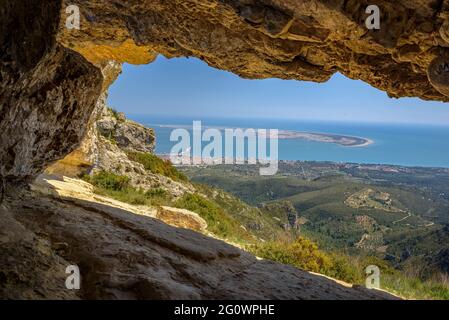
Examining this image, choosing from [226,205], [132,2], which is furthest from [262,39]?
[226,205]

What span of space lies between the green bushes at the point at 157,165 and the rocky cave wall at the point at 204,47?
13.3 m

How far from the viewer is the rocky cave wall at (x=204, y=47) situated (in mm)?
4672

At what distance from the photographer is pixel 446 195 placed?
7356 centimetres

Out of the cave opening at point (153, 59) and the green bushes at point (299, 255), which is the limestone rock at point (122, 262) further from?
the green bushes at point (299, 255)

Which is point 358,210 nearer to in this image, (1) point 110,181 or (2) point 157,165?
(2) point 157,165

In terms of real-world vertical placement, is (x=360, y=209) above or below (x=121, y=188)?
below

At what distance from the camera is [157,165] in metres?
22.8

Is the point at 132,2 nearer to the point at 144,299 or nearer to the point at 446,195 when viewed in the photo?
the point at 144,299

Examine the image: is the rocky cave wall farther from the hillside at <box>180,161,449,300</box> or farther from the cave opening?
the hillside at <box>180,161,449,300</box>

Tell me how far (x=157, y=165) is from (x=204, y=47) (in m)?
15.8

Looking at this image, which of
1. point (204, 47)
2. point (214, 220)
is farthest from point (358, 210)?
point (204, 47)

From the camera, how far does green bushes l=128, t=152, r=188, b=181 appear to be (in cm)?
2214

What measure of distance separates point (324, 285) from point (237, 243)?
592 centimetres

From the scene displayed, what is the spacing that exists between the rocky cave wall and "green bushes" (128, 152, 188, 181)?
43.6 feet
